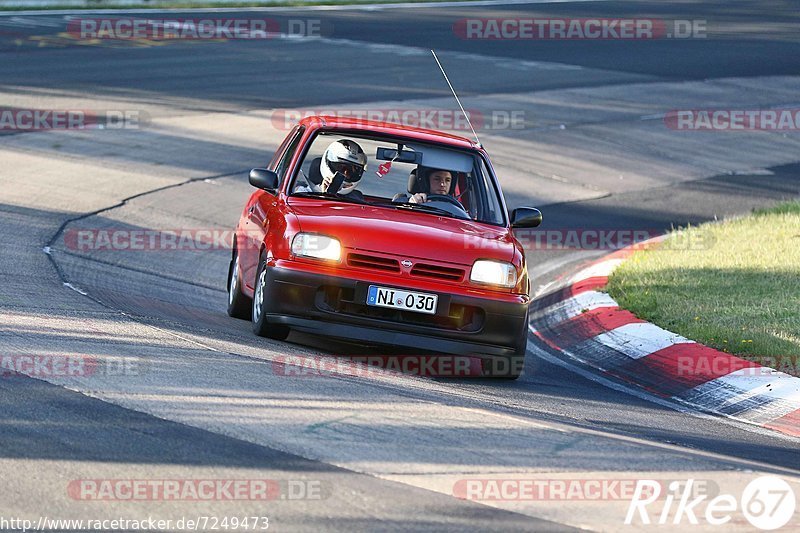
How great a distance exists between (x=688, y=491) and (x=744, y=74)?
24999 mm

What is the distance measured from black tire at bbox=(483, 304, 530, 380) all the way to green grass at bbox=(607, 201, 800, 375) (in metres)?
1.75

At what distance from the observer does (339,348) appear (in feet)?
30.4

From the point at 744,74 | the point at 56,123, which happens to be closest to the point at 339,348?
the point at 56,123

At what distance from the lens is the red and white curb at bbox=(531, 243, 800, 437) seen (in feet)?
28.3

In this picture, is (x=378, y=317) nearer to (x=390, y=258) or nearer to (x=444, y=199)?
(x=390, y=258)

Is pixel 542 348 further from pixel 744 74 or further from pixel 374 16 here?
pixel 374 16

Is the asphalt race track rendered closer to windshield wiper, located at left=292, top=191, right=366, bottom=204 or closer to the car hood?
the car hood

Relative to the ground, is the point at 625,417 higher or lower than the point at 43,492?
lower
